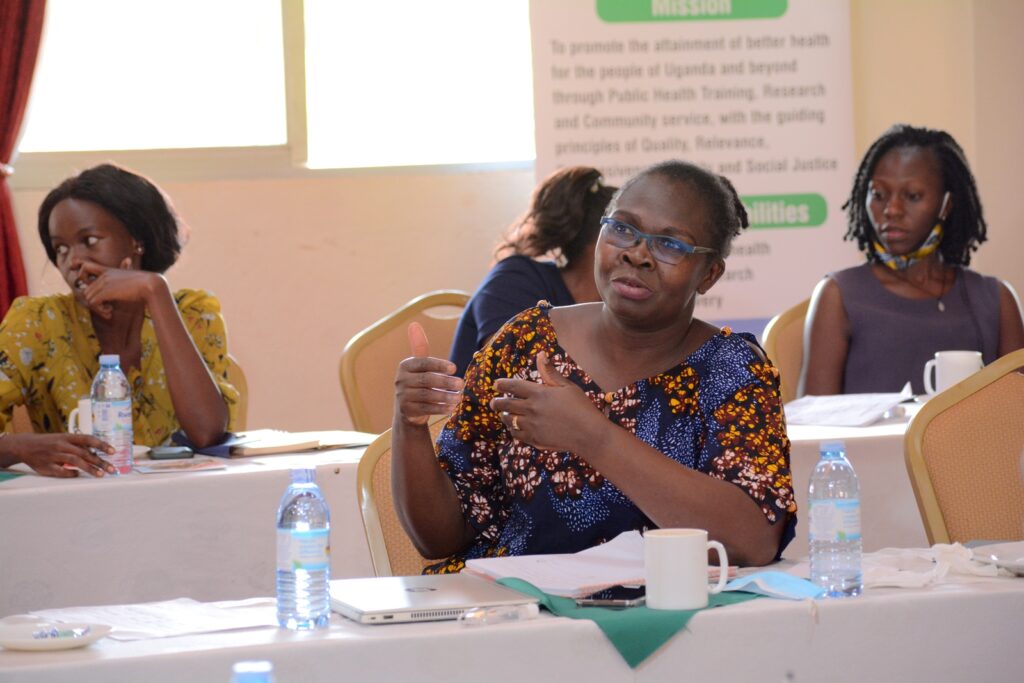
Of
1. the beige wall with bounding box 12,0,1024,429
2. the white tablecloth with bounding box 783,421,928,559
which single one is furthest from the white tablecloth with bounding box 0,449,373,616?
the beige wall with bounding box 12,0,1024,429

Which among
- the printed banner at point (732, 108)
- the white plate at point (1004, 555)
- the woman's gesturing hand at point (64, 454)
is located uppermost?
the printed banner at point (732, 108)

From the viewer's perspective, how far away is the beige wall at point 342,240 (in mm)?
5188

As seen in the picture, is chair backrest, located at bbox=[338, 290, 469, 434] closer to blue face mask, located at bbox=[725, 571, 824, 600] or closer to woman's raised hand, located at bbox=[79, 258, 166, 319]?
woman's raised hand, located at bbox=[79, 258, 166, 319]

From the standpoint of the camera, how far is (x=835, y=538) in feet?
5.71

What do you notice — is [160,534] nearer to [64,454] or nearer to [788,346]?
→ [64,454]

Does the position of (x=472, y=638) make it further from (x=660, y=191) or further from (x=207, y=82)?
(x=207, y=82)

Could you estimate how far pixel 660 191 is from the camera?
2135 millimetres

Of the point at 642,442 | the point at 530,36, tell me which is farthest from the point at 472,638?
the point at 530,36

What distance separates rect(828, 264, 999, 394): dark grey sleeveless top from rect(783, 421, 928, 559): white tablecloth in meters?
1.08

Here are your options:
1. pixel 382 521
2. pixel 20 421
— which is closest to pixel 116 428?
pixel 20 421

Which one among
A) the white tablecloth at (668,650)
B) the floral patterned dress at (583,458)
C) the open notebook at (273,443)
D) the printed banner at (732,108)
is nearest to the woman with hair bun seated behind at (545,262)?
the open notebook at (273,443)

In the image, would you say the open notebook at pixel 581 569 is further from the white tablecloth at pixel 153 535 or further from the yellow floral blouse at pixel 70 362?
the yellow floral blouse at pixel 70 362

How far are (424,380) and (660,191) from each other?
0.50m

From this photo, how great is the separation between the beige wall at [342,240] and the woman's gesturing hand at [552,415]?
3.41 metres
